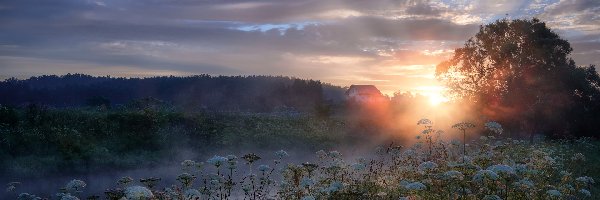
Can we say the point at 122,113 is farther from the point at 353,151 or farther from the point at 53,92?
the point at 53,92

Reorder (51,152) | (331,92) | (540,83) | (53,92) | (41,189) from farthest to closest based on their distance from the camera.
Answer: (331,92)
(53,92)
(540,83)
(51,152)
(41,189)

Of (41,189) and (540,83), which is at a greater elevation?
(540,83)

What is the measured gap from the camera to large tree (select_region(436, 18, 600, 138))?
38.3 meters

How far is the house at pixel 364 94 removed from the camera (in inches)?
3337

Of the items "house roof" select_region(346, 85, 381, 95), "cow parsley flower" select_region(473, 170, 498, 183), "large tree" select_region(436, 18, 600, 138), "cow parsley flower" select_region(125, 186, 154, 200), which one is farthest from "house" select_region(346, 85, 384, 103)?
"cow parsley flower" select_region(125, 186, 154, 200)

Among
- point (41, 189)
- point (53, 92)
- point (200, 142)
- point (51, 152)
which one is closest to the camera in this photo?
point (41, 189)

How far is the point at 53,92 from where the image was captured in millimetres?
119000

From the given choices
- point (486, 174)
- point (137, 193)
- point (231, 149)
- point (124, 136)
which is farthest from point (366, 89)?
point (137, 193)

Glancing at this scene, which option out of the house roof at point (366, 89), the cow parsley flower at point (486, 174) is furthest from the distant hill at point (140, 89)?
the cow parsley flower at point (486, 174)

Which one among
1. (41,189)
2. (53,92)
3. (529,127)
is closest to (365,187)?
(41,189)

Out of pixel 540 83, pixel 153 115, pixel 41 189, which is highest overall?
pixel 540 83

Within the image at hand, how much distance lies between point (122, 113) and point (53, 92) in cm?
9811

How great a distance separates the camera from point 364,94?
85875mm

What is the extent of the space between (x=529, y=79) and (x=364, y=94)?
47.9 m
